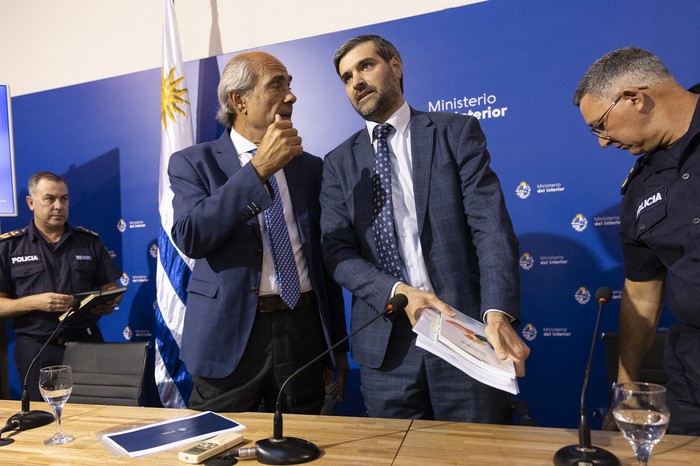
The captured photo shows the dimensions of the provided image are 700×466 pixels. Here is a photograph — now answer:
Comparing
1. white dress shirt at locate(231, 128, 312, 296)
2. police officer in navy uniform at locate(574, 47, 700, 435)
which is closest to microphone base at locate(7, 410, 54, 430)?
white dress shirt at locate(231, 128, 312, 296)

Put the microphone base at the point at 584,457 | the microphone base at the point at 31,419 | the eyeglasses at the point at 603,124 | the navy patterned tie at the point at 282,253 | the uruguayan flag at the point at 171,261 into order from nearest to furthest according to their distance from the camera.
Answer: the microphone base at the point at 584,457 < the microphone base at the point at 31,419 < the eyeglasses at the point at 603,124 < the navy patterned tie at the point at 282,253 < the uruguayan flag at the point at 171,261

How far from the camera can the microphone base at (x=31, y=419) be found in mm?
1522

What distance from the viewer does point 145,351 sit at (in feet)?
7.97

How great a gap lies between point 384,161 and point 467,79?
1.22 metres

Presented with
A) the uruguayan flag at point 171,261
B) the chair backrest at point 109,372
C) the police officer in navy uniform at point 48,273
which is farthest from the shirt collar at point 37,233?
the chair backrest at point 109,372

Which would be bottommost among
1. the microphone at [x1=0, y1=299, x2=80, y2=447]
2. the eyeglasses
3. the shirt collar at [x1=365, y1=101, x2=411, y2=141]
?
the microphone at [x1=0, y1=299, x2=80, y2=447]

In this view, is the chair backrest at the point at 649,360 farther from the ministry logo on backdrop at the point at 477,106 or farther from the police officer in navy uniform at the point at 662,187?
the ministry logo on backdrop at the point at 477,106

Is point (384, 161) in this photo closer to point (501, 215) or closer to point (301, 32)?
point (501, 215)

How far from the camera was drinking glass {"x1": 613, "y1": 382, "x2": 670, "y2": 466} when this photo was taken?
94 centimetres

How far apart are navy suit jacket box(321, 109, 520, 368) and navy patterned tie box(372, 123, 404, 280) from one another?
25 mm

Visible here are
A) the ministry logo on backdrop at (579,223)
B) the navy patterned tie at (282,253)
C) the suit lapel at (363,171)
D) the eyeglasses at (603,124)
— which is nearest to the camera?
the eyeglasses at (603,124)

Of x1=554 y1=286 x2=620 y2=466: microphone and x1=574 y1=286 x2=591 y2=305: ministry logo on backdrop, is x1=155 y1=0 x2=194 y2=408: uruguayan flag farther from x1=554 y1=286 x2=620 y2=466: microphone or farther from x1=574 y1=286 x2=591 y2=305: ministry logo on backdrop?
x1=554 y1=286 x2=620 y2=466: microphone

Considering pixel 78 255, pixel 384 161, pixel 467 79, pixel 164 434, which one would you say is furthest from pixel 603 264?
pixel 78 255

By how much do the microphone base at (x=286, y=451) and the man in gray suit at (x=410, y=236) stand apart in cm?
44
